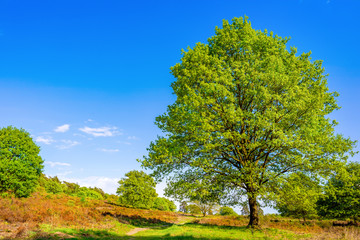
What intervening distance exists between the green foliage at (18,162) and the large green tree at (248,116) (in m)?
20.5

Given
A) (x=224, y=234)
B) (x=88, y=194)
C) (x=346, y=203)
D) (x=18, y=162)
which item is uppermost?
(x=18, y=162)

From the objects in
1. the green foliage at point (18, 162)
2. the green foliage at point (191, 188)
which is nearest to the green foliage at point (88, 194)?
the green foliage at point (18, 162)

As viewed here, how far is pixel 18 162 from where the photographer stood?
27.4 meters

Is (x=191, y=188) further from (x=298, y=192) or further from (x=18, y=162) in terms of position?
(x=18, y=162)

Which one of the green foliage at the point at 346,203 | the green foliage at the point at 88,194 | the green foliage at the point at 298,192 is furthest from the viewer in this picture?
the green foliage at the point at 88,194

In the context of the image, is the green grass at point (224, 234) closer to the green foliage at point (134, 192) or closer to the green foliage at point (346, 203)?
the green foliage at point (346, 203)

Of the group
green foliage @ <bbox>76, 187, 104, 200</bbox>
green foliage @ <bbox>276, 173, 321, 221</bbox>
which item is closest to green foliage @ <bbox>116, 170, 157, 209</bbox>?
green foliage @ <bbox>76, 187, 104, 200</bbox>

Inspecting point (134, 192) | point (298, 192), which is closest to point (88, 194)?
point (134, 192)

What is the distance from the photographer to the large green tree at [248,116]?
52.6 ft

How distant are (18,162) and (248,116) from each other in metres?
29.1

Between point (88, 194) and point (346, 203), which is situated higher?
point (346, 203)

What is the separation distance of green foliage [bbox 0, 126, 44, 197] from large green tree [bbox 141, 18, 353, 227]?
2049 centimetres

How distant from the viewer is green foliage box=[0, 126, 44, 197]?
2650 cm

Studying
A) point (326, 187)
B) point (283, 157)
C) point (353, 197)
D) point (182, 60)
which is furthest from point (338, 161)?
point (353, 197)
